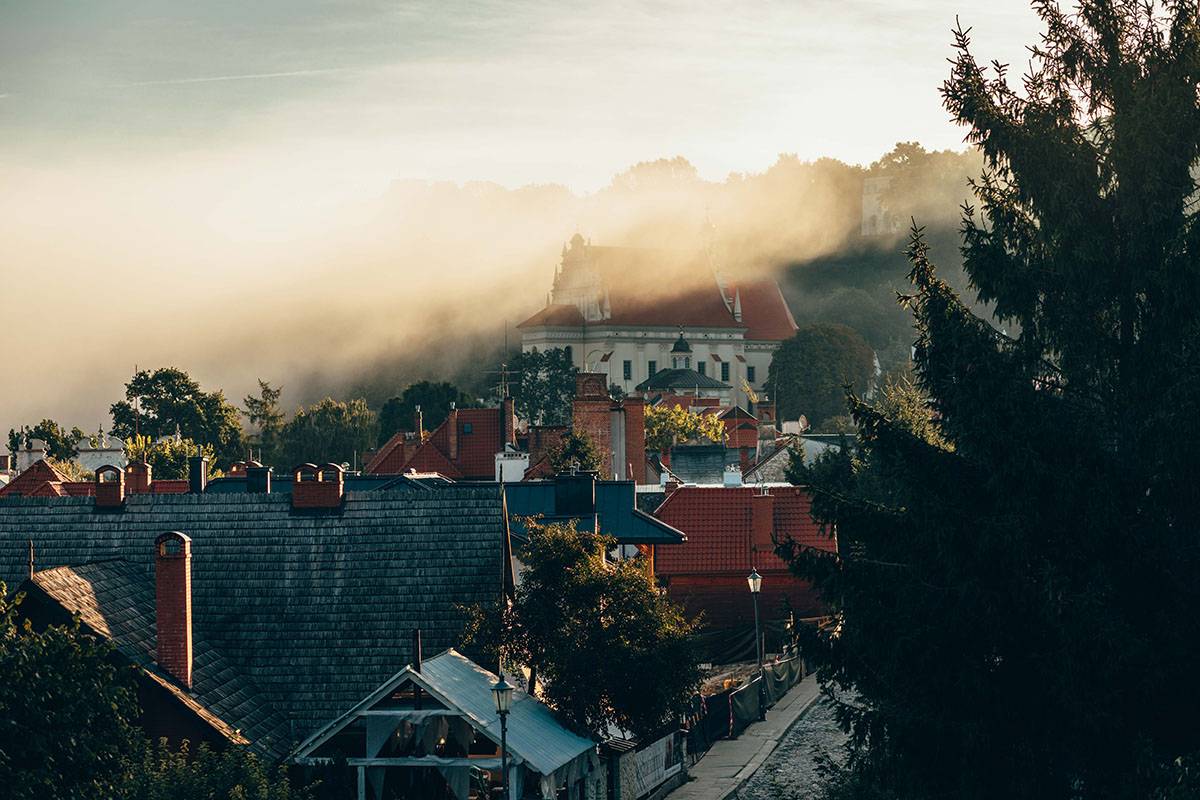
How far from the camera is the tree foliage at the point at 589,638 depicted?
105ft

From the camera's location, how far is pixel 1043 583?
20625mm

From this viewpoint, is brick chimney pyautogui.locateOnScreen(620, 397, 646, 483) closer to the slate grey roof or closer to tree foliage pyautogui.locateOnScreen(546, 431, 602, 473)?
tree foliage pyautogui.locateOnScreen(546, 431, 602, 473)

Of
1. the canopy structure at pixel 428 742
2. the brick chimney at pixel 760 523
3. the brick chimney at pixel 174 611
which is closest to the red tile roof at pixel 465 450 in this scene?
the brick chimney at pixel 760 523

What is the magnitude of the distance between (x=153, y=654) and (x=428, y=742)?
215 inches

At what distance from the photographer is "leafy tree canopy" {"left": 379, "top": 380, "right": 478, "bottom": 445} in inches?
5886

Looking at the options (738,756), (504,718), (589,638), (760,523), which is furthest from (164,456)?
(504,718)

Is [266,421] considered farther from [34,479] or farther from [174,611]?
[174,611]

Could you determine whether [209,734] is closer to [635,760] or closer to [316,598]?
[316,598]

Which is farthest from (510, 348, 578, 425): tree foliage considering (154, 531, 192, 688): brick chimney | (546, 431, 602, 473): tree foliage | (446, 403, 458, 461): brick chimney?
(154, 531, 192, 688): brick chimney

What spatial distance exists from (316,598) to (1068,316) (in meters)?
16.2

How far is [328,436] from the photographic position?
14150 cm

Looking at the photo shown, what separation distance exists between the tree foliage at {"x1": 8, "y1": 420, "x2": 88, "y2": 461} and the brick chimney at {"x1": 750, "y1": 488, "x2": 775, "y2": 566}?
8408cm

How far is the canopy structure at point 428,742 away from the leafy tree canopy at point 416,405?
11809 centimetres

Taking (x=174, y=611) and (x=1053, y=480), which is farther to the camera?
(x=174, y=611)
